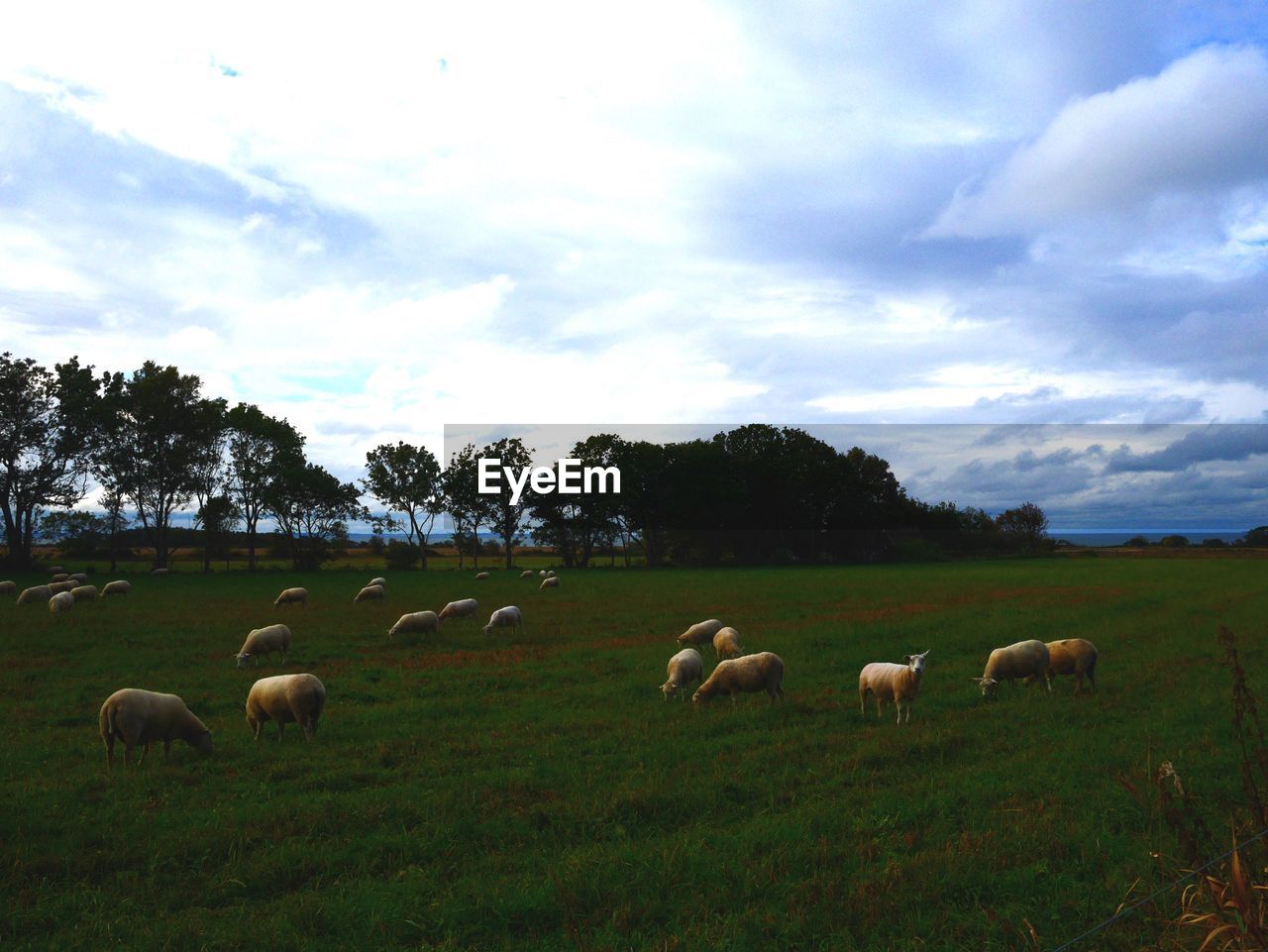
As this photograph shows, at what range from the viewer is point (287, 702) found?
497 inches

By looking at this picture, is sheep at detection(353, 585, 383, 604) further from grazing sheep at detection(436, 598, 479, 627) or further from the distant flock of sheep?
the distant flock of sheep

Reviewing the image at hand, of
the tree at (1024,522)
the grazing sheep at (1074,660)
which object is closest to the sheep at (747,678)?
the grazing sheep at (1074,660)

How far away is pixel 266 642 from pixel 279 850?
14.7 m

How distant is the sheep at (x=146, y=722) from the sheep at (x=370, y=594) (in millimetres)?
29394

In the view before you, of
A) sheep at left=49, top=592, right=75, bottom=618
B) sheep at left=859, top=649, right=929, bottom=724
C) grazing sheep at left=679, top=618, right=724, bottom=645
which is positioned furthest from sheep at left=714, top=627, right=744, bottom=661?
sheep at left=49, top=592, right=75, bottom=618

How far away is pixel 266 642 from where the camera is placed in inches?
822

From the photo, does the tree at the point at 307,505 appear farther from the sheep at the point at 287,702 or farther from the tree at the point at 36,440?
the sheep at the point at 287,702

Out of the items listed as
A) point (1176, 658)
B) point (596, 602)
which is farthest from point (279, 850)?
point (596, 602)

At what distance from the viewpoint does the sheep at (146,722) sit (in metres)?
11.0

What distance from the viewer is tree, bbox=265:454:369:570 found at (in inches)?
3349

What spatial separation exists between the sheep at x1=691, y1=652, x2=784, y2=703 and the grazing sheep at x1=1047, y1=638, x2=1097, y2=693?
19.2 feet

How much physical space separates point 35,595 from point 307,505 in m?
51.6

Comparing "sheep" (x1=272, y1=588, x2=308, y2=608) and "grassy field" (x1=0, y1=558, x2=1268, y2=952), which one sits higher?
"grassy field" (x1=0, y1=558, x2=1268, y2=952)

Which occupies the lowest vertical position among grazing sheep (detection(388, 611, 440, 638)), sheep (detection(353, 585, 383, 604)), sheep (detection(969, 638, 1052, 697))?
sheep (detection(353, 585, 383, 604))
